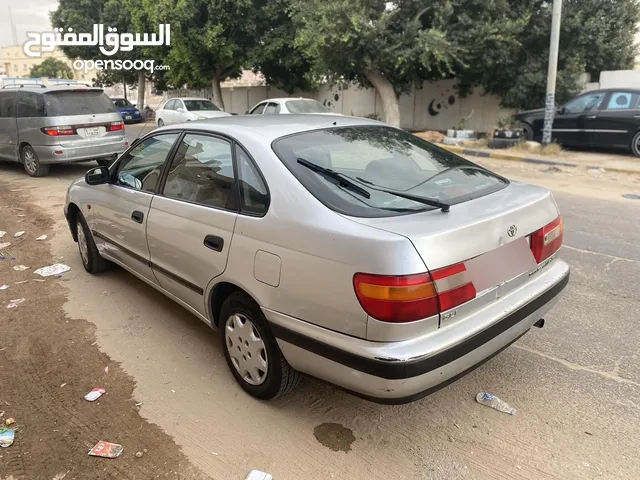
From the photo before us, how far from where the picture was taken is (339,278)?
224 cm

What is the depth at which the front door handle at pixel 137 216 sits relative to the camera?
368 centimetres

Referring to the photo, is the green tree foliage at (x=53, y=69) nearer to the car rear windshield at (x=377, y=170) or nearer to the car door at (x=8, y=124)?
the car door at (x=8, y=124)

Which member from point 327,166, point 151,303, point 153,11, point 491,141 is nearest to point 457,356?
point 327,166

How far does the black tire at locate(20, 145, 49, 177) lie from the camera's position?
402 inches

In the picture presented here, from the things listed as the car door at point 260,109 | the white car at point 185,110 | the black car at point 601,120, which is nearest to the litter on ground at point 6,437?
the black car at point 601,120

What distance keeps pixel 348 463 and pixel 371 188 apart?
4.54 ft

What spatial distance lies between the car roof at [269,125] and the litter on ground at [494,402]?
1881 millimetres

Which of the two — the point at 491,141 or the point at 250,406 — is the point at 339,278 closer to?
the point at 250,406

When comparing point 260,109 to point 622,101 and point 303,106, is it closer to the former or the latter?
point 303,106

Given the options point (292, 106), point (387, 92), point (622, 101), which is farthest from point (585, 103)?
point (292, 106)

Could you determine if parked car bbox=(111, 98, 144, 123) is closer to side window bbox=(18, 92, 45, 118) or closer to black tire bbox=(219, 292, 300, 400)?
side window bbox=(18, 92, 45, 118)

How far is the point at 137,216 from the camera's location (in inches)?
147

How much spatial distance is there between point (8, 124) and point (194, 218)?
9.58 metres

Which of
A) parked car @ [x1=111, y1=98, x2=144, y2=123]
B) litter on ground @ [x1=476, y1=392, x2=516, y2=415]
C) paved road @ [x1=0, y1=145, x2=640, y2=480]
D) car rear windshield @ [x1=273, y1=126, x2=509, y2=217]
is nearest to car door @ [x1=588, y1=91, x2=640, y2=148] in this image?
paved road @ [x1=0, y1=145, x2=640, y2=480]
